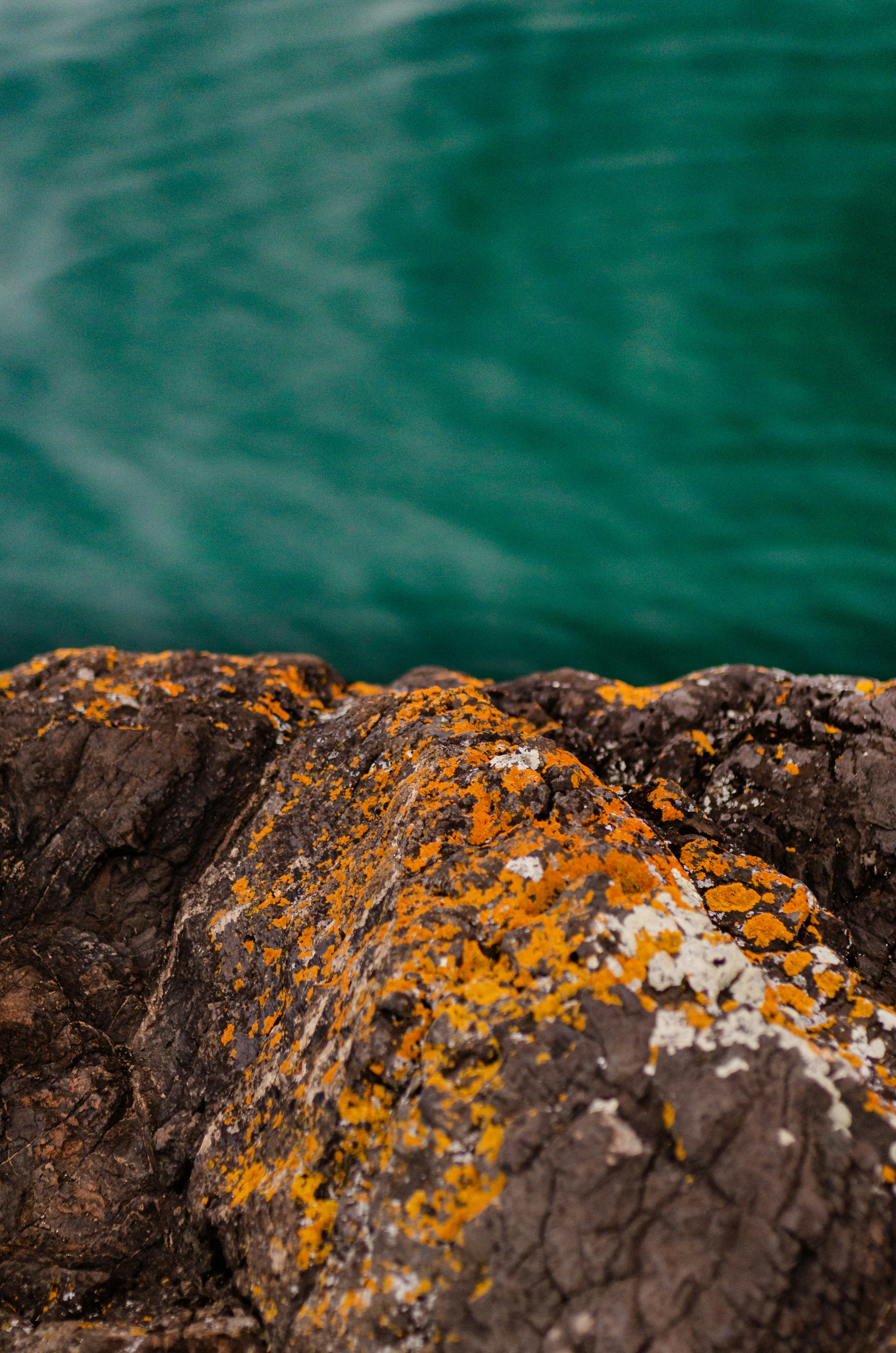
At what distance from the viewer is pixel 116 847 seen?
315cm

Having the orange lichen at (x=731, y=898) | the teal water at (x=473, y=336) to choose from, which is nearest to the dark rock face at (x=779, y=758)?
the orange lichen at (x=731, y=898)

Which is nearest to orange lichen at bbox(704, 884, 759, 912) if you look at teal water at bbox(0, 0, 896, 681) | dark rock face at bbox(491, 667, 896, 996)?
dark rock face at bbox(491, 667, 896, 996)

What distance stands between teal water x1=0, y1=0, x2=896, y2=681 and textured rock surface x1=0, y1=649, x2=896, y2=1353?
3.48 m

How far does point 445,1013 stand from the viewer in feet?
6.77

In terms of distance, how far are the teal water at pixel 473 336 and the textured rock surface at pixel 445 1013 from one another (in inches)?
137

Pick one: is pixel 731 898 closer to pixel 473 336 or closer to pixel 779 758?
pixel 779 758

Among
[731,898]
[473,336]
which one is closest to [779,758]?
[731,898]

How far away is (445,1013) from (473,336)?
7198 mm

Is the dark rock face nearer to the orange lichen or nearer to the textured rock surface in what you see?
the textured rock surface

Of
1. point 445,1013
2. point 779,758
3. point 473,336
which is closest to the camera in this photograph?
point 445,1013

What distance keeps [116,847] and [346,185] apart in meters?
8.37

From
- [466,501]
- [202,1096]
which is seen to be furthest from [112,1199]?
[466,501]

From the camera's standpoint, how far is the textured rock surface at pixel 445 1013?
1750mm

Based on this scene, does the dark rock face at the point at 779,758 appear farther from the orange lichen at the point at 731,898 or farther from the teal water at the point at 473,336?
the teal water at the point at 473,336
